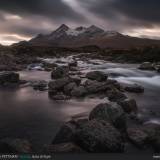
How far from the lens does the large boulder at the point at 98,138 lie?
682 centimetres

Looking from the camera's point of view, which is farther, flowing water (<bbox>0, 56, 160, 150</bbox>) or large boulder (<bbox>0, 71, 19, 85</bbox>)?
large boulder (<bbox>0, 71, 19, 85</bbox>)

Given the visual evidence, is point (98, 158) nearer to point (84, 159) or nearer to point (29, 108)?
point (84, 159)

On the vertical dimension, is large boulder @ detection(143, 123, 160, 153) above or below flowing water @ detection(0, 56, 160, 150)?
above

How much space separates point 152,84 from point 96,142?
15.1 meters

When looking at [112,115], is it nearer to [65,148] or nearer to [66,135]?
[66,135]

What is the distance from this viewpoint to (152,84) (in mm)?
21094

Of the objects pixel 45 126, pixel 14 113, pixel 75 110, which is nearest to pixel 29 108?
pixel 14 113

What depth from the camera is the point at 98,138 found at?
6824 millimetres

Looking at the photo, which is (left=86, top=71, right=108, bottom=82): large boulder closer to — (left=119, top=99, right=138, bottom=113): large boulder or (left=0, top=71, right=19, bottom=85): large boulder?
(left=0, top=71, right=19, bottom=85): large boulder

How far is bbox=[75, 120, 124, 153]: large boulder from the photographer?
6.82 metres

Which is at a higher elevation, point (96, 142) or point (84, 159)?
point (84, 159)

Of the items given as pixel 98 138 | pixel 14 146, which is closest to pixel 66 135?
pixel 98 138

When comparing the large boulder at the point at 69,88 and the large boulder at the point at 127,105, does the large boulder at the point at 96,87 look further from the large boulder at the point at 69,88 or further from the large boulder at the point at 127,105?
the large boulder at the point at 127,105

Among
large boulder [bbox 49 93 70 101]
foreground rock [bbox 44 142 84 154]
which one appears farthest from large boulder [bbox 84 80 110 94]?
foreground rock [bbox 44 142 84 154]
